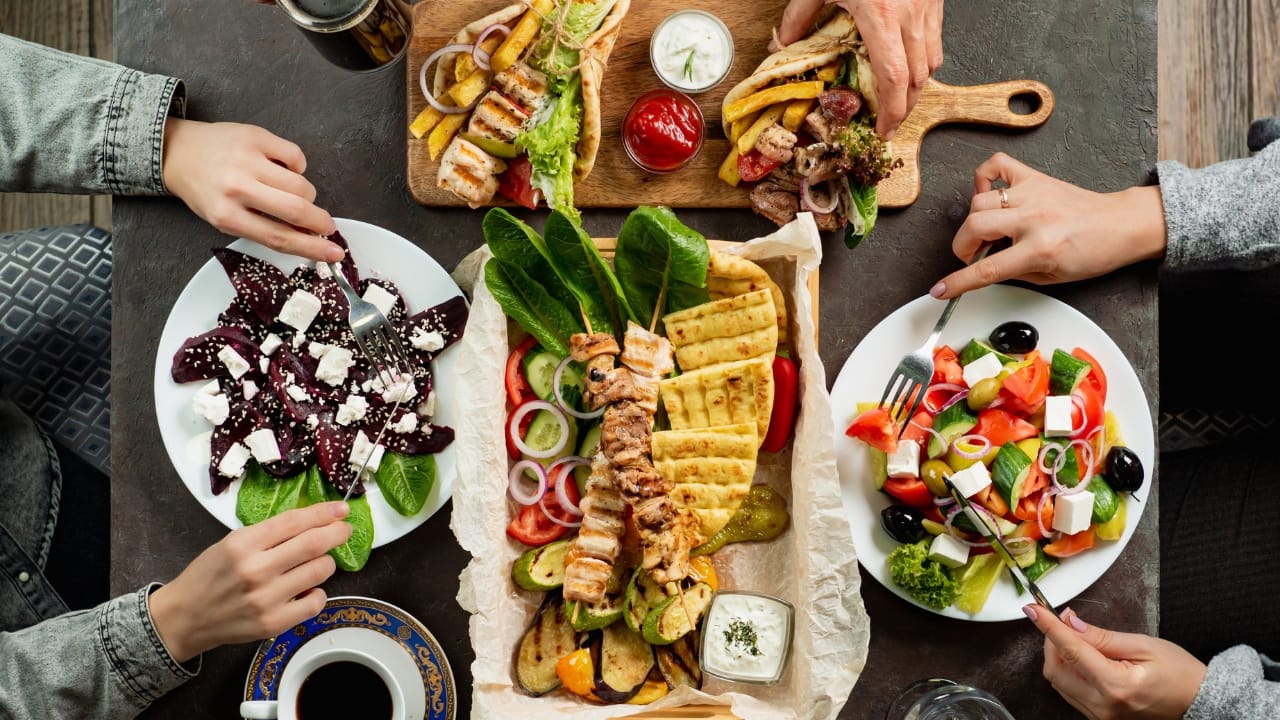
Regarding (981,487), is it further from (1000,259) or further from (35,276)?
(35,276)

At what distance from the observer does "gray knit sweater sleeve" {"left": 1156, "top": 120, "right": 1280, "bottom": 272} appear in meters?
2.68

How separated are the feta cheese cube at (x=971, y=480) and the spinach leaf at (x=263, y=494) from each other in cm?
196

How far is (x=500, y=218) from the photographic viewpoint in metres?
2.39

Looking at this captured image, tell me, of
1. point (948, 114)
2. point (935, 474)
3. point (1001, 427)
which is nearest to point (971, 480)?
point (935, 474)

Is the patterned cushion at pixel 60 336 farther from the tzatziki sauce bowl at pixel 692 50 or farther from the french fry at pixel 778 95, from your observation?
the french fry at pixel 778 95

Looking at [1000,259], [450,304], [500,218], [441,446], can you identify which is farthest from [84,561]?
[1000,259]

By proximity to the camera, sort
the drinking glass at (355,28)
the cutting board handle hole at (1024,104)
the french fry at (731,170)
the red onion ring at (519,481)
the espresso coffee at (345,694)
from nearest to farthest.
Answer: the drinking glass at (355,28) < the espresso coffee at (345,694) < the red onion ring at (519,481) < the french fry at (731,170) < the cutting board handle hole at (1024,104)

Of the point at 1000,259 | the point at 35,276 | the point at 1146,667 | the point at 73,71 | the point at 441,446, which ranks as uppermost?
the point at 73,71

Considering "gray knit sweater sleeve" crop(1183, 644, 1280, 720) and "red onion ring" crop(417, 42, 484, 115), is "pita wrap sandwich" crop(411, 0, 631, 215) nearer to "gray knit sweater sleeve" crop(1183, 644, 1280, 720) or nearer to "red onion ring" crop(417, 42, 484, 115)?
"red onion ring" crop(417, 42, 484, 115)

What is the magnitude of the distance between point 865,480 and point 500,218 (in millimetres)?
1360

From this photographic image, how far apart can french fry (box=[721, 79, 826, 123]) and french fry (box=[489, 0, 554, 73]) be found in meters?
0.63

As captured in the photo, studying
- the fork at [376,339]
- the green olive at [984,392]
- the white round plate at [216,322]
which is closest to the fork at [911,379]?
the green olive at [984,392]

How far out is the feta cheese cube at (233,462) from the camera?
8.42 feet

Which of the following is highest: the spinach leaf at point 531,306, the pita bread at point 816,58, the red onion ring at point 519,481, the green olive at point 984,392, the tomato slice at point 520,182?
the pita bread at point 816,58
